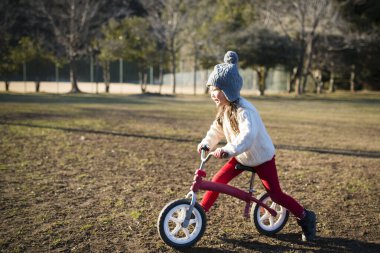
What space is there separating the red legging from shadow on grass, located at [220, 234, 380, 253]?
0.29 meters

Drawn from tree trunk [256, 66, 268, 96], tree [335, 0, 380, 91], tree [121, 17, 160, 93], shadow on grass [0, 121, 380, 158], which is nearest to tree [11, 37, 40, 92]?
tree [121, 17, 160, 93]

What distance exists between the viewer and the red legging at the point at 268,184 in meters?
3.69

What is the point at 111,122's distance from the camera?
1266 centimetres

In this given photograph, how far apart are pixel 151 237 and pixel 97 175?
8.44 ft

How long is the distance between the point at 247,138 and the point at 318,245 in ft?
4.42

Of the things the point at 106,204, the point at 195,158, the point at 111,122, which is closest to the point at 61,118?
the point at 111,122

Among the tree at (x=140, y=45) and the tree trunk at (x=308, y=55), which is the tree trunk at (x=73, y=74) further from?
the tree trunk at (x=308, y=55)

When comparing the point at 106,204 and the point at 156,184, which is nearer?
the point at 106,204

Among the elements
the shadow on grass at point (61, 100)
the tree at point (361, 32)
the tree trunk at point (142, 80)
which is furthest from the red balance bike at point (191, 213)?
the tree at point (361, 32)

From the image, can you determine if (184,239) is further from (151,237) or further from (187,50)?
(187,50)

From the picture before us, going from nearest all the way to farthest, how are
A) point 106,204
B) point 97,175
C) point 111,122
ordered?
1. point 106,204
2. point 97,175
3. point 111,122

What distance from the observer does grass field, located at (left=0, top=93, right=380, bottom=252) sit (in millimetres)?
3812

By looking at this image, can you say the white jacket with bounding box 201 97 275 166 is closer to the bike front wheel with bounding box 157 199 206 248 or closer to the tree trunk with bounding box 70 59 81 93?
the bike front wheel with bounding box 157 199 206 248

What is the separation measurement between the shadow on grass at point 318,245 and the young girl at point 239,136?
0.10m
